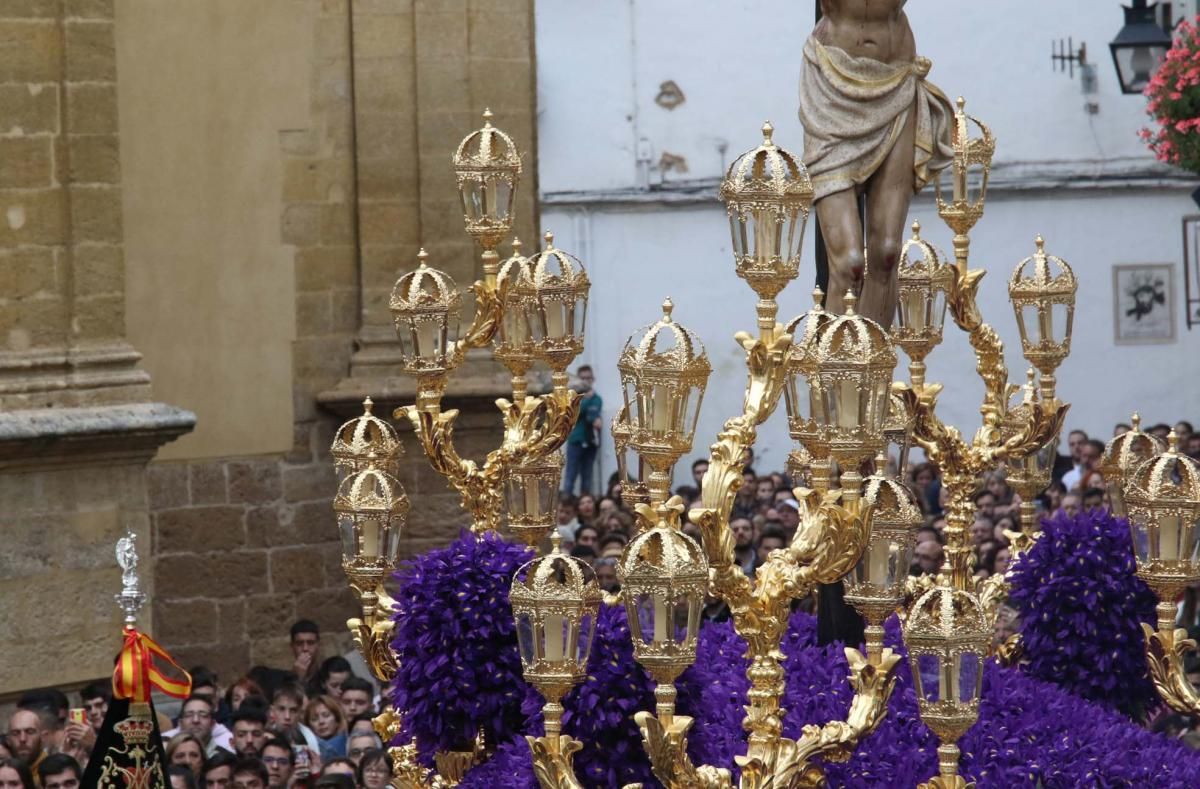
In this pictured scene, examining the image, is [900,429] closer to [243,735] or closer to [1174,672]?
[1174,672]

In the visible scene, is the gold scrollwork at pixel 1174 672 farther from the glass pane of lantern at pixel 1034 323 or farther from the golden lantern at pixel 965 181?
the golden lantern at pixel 965 181

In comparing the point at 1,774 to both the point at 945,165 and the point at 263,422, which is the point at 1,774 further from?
the point at 263,422

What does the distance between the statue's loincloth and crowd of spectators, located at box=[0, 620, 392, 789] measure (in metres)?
2.46

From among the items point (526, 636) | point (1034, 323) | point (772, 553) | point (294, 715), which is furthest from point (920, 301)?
point (294, 715)

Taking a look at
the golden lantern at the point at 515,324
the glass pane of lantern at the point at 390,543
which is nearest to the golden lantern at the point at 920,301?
the golden lantern at the point at 515,324

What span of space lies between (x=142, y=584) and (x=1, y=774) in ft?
10.2

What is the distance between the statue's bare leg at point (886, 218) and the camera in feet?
28.7

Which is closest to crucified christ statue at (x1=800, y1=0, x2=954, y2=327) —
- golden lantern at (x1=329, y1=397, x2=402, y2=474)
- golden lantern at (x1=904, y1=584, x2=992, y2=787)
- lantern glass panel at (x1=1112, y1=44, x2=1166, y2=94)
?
golden lantern at (x1=329, y1=397, x2=402, y2=474)

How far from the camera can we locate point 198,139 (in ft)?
45.9

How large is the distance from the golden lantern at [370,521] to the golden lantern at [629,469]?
675 mm

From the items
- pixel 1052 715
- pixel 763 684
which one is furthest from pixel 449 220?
pixel 763 684

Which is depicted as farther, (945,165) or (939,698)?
(945,165)

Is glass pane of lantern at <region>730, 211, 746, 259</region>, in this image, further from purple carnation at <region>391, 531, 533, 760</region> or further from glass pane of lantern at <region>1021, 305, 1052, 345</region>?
glass pane of lantern at <region>1021, 305, 1052, 345</region>

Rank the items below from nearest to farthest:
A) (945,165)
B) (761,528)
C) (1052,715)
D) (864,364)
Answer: (864,364), (1052,715), (945,165), (761,528)
